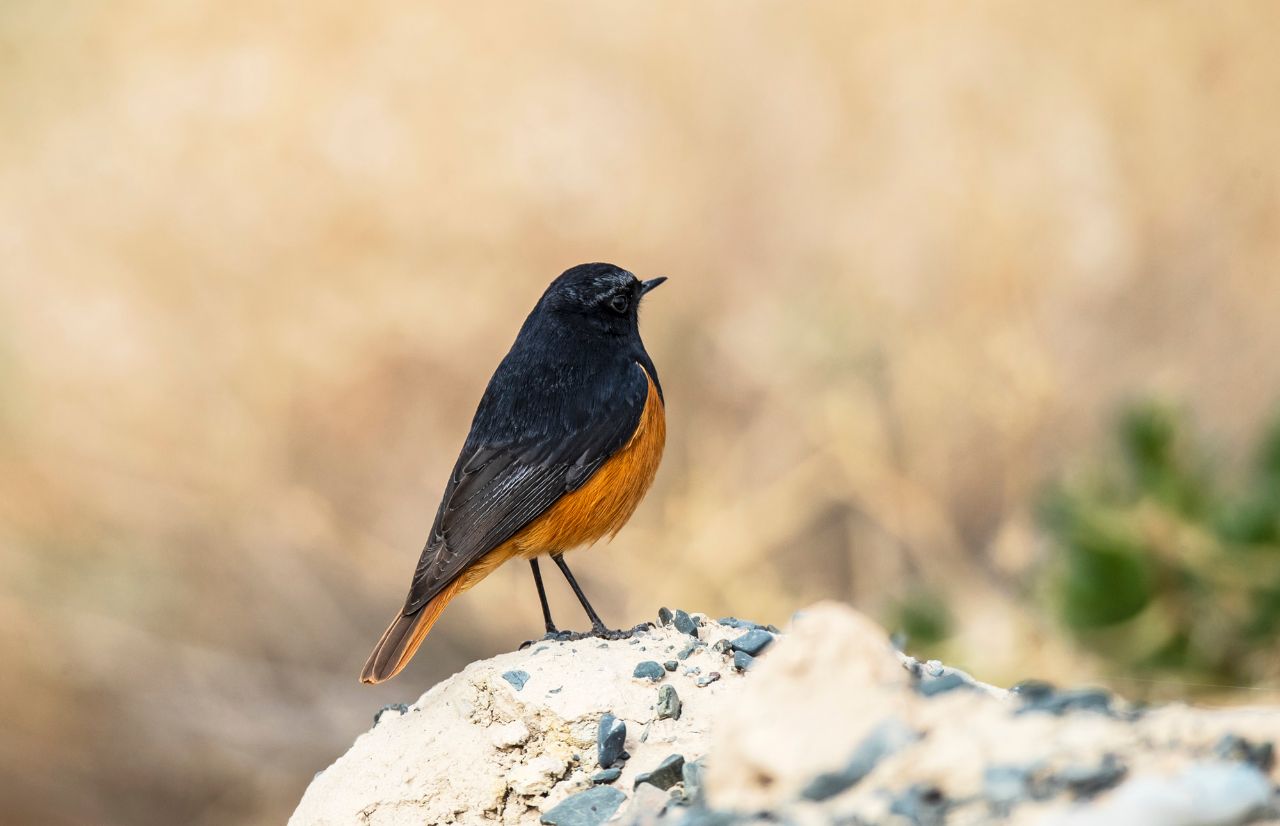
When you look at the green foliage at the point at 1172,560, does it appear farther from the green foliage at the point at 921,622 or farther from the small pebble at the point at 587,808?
the small pebble at the point at 587,808

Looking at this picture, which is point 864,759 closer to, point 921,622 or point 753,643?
point 753,643

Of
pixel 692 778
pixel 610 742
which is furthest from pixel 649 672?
pixel 692 778

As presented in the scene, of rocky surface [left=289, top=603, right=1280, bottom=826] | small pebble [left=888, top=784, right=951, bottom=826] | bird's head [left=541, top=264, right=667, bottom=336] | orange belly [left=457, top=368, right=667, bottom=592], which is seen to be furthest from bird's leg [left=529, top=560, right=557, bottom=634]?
small pebble [left=888, top=784, right=951, bottom=826]

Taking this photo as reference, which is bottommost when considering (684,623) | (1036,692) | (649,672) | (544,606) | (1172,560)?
(1036,692)

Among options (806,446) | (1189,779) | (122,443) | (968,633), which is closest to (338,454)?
(122,443)

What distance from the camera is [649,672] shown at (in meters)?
3.98

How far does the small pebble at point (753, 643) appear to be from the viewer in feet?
13.3

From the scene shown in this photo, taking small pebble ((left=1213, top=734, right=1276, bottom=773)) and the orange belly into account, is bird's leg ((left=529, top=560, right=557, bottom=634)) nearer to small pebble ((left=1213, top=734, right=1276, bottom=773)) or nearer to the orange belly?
the orange belly

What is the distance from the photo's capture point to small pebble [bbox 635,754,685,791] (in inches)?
141

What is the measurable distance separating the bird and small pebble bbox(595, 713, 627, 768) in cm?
61

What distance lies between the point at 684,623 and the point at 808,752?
1.56 m

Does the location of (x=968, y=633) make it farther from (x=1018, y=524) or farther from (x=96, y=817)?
(x=96, y=817)

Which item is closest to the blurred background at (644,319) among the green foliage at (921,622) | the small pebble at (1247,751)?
the green foliage at (921,622)

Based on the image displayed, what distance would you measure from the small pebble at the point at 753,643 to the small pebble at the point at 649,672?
0.76 feet
